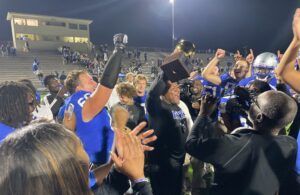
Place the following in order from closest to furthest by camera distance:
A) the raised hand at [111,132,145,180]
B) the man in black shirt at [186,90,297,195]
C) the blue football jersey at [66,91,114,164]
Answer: the raised hand at [111,132,145,180]
the man in black shirt at [186,90,297,195]
the blue football jersey at [66,91,114,164]

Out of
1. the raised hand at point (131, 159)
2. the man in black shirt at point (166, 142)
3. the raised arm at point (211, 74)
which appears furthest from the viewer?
the raised arm at point (211, 74)

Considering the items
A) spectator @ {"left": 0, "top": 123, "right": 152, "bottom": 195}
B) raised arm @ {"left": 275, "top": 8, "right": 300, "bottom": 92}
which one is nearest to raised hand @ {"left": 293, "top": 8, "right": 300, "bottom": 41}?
raised arm @ {"left": 275, "top": 8, "right": 300, "bottom": 92}

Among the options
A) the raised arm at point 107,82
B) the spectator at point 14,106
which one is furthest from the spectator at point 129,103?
the spectator at point 14,106

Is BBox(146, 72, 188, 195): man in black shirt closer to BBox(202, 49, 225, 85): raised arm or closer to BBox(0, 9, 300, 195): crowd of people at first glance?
BBox(0, 9, 300, 195): crowd of people

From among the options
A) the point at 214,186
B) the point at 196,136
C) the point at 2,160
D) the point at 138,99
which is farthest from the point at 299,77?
the point at 138,99

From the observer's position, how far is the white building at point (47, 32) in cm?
3834

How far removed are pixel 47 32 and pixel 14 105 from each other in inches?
1660

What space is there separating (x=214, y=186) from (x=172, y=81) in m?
1.38

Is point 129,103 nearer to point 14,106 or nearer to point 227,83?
point 227,83

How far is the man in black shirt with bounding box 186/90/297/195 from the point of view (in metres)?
1.97

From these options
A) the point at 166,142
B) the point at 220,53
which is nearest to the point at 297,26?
the point at 166,142

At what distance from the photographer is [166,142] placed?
335 centimetres

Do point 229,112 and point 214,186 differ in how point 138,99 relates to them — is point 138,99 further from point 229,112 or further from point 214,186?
point 214,186

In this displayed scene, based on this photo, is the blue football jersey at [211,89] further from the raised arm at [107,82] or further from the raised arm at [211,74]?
the raised arm at [107,82]
